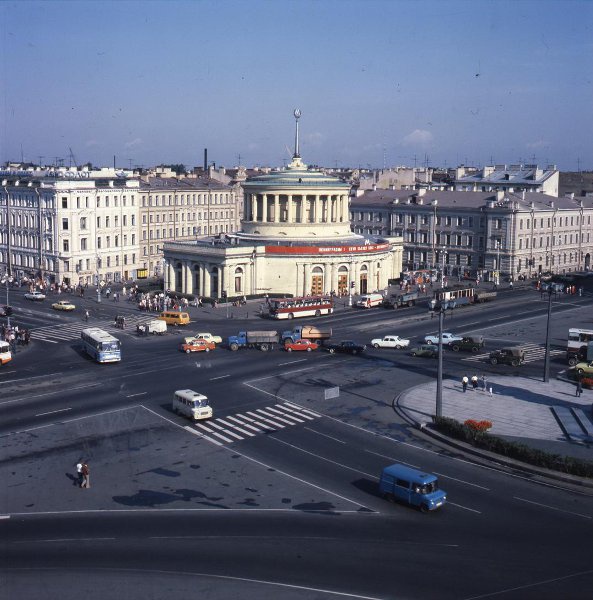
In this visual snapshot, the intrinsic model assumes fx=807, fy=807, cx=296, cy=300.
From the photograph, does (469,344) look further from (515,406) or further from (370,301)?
(370,301)

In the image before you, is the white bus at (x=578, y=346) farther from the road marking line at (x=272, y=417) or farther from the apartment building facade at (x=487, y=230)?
the apartment building facade at (x=487, y=230)

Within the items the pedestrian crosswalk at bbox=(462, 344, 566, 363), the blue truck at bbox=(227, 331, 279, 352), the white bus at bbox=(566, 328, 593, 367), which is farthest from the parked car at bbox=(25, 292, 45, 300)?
the white bus at bbox=(566, 328, 593, 367)

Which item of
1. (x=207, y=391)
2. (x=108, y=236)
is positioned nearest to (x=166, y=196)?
(x=108, y=236)

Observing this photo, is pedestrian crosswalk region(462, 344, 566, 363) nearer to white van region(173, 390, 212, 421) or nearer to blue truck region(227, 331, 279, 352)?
blue truck region(227, 331, 279, 352)

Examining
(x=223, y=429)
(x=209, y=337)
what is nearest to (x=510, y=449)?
(x=223, y=429)

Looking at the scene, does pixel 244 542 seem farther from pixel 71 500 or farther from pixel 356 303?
pixel 356 303

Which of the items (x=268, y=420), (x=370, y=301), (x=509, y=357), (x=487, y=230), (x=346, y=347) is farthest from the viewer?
(x=487, y=230)
